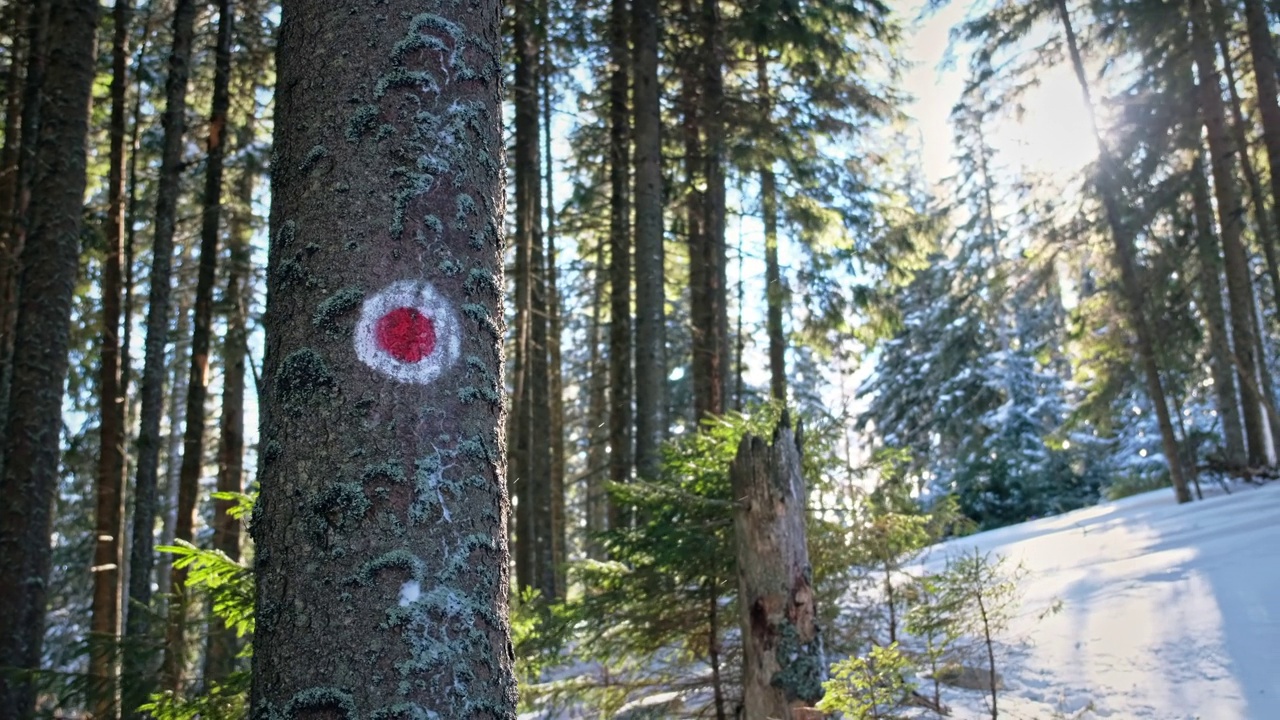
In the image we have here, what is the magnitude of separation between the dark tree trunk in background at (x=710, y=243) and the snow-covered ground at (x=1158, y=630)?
4366 millimetres

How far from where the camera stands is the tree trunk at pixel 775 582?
423 centimetres

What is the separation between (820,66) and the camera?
1341cm

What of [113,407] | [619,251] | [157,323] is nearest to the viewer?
[157,323]

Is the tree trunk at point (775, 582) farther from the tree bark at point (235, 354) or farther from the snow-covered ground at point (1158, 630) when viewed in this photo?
the tree bark at point (235, 354)

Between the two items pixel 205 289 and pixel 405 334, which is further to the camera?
pixel 205 289

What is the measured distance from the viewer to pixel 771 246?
13.9 metres

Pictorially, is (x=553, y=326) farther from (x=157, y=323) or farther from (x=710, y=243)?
(x=157, y=323)

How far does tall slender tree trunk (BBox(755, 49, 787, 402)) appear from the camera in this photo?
11.9 m

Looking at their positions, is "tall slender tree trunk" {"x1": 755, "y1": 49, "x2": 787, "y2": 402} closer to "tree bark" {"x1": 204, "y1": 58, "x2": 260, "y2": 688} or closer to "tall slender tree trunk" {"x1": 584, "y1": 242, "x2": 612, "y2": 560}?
"tall slender tree trunk" {"x1": 584, "y1": 242, "x2": 612, "y2": 560}

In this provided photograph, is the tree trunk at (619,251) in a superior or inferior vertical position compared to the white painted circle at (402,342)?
superior

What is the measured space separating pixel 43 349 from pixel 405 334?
6.28 m

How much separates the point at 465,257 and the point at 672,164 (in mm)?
11628

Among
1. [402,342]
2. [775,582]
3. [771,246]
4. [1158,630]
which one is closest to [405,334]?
[402,342]

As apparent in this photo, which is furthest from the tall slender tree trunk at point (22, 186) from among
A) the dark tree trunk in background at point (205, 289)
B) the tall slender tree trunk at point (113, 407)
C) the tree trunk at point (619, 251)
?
the tree trunk at point (619, 251)
